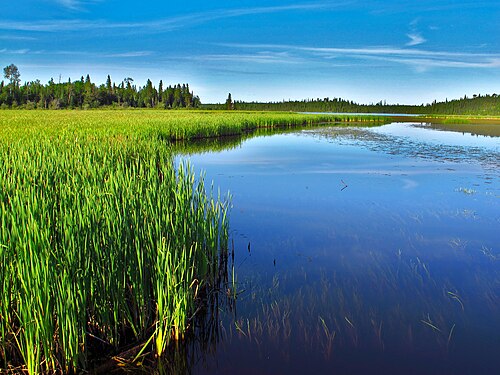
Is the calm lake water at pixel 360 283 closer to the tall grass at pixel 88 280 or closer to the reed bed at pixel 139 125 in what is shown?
the tall grass at pixel 88 280

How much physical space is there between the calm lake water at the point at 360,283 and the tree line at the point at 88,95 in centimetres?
10945

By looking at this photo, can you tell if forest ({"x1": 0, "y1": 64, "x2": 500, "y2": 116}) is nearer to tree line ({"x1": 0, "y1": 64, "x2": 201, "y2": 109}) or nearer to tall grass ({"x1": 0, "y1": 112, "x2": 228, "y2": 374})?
tree line ({"x1": 0, "y1": 64, "x2": 201, "y2": 109})

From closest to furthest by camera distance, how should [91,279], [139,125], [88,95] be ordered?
[91,279], [139,125], [88,95]

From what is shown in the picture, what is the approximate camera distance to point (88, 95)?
115375mm

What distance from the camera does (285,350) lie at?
14.6ft

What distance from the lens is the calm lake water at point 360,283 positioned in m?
4.40

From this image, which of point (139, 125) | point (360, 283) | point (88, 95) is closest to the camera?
point (360, 283)

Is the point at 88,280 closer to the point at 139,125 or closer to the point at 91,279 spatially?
the point at 91,279

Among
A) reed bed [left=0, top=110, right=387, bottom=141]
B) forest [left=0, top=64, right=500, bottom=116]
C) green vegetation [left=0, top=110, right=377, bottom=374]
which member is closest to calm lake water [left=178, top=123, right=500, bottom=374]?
green vegetation [left=0, top=110, right=377, bottom=374]

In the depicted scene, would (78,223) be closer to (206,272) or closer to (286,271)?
(206,272)

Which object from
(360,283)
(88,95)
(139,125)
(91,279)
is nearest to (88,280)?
(91,279)

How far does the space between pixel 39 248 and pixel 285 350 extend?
2.62 m

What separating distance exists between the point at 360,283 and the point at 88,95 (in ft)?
398

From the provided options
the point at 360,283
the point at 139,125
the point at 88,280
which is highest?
the point at 139,125
